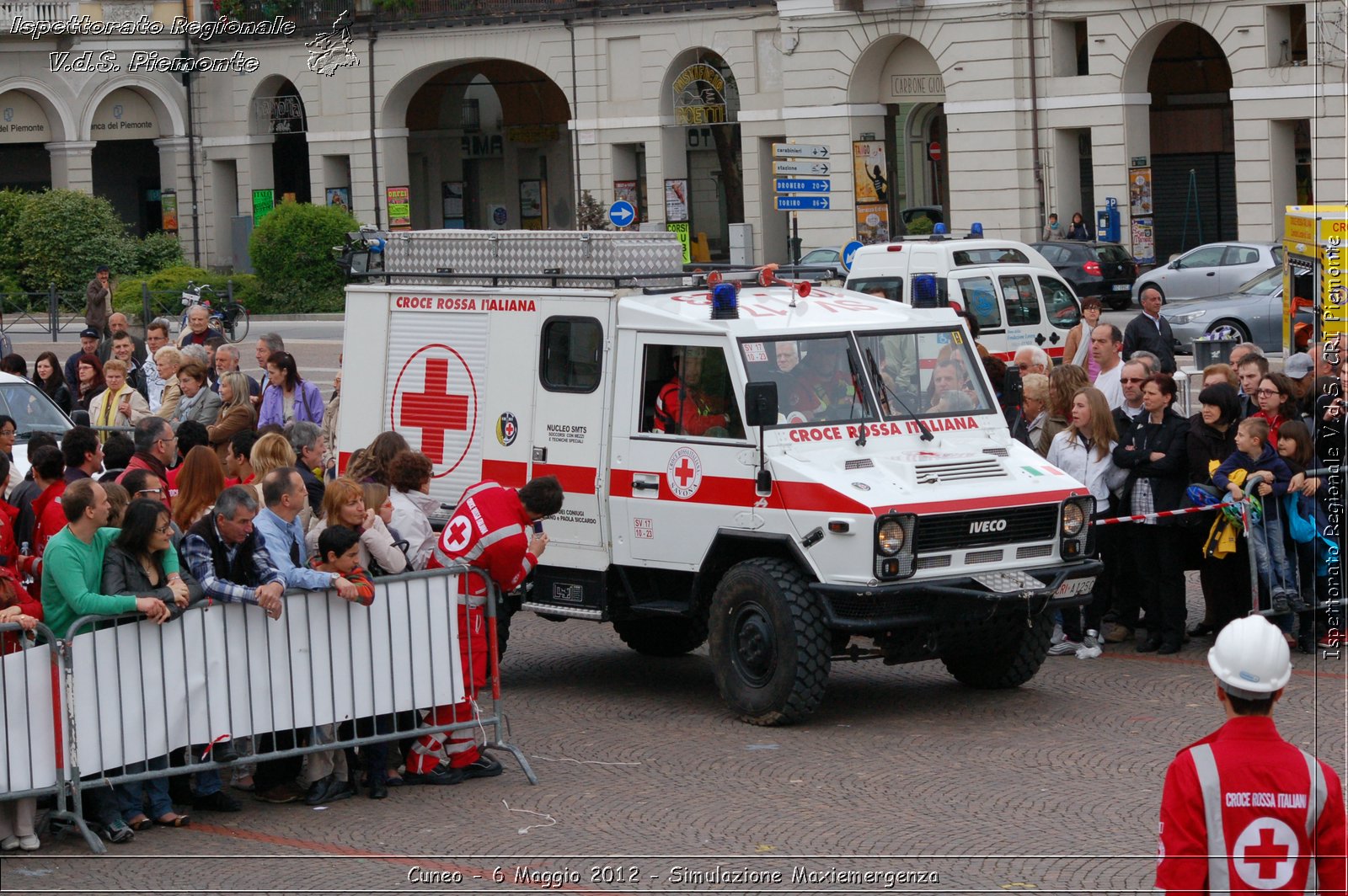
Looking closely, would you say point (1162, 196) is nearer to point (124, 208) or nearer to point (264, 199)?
point (264, 199)

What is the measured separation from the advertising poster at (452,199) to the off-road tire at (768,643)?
52919 millimetres

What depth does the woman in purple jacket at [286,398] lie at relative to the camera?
15.1 m

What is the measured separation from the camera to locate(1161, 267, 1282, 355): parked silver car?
2880 cm

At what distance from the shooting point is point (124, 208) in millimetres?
63094

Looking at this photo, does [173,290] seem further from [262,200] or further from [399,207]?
[262,200]

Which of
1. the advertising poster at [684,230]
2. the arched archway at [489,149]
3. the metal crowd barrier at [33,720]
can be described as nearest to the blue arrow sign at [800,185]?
the metal crowd barrier at [33,720]

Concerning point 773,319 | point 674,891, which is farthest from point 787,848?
point 773,319

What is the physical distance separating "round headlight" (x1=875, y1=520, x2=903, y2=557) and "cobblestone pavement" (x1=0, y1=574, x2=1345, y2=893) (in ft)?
3.44

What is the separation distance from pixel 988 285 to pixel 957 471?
1222 cm

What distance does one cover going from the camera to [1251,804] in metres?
4.59

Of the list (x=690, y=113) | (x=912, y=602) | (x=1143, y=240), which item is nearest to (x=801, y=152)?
(x=912, y=602)

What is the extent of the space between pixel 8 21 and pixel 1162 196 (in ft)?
109

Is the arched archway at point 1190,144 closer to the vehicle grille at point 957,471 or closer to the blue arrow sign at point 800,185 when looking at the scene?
the blue arrow sign at point 800,185

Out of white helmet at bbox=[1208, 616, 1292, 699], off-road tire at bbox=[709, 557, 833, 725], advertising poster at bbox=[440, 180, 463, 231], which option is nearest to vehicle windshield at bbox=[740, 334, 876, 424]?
off-road tire at bbox=[709, 557, 833, 725]
